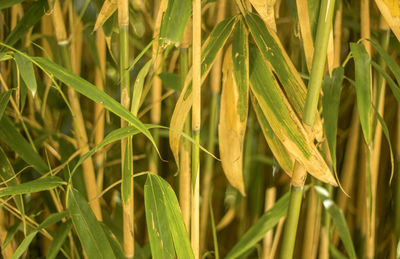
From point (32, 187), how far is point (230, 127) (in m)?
0.25

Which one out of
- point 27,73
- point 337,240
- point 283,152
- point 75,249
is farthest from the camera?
point 337,240

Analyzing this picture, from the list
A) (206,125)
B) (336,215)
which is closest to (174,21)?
(336,215)

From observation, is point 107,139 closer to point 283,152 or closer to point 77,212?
point 77,212

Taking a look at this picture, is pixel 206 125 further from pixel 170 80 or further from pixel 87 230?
pixel 87 230

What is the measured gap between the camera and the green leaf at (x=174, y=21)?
53cm

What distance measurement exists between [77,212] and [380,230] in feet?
2.26

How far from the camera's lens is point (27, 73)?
531 mm

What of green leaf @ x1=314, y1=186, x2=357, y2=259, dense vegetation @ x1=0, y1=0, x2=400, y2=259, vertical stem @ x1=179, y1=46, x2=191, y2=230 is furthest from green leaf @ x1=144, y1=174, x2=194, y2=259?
green leaf @ x1=314, y1=186, x2=357, y2=259

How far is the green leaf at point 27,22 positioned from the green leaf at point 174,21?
0.88ft

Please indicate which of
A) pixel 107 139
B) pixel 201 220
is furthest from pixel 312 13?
pixel 201 220

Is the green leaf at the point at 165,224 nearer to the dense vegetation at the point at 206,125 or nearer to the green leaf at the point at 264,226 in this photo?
the dense vegetation at the point at 206,125

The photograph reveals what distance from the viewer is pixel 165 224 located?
561mm

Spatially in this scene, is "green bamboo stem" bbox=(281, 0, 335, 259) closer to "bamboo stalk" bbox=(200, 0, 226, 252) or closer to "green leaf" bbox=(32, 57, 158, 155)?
"green leaf" bbox=(32, 57, 158, 155)

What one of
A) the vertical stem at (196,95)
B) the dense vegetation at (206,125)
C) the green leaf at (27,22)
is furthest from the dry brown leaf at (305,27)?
the green leaf at (27,22)
